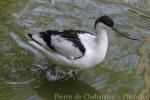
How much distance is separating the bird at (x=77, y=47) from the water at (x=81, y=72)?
45cm

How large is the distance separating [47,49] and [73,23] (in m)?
1.92

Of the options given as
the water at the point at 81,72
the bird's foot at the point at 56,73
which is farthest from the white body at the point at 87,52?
the water at the point at 81,72

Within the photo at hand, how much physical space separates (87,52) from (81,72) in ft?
2.50

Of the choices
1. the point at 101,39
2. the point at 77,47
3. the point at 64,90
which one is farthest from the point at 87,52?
the point at 64,90

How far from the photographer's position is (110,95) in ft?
21.4

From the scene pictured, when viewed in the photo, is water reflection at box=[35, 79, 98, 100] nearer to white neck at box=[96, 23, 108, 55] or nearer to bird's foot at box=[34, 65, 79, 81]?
bird's foot at box=[34, 65, 79, 81]

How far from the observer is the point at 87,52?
6352 millimetres

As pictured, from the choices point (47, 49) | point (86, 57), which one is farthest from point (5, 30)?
point (86, 57)

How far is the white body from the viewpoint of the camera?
637 cm

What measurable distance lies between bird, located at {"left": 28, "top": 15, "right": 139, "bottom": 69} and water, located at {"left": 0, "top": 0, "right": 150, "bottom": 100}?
0.45 meters

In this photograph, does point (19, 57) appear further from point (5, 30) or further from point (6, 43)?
point (5, 30)

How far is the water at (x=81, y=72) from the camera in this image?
6598mm

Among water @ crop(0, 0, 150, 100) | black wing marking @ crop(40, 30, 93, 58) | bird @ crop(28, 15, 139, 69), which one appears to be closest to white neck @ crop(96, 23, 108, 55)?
bird @ crop(28, 15, 139, 69)

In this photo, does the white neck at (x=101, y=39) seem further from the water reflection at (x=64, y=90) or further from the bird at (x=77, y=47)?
the water reflection at (x=64, y=90)
